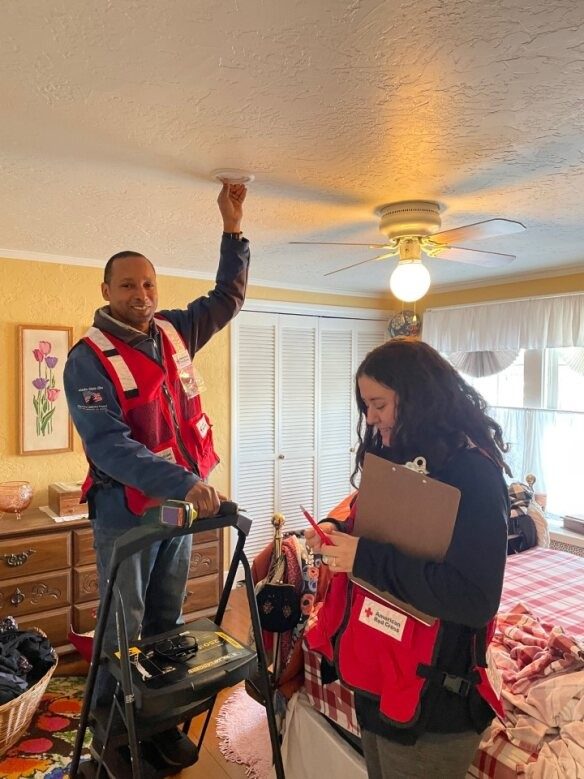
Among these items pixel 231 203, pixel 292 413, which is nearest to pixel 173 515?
pixel 231 203

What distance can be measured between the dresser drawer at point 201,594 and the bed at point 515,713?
1647mm

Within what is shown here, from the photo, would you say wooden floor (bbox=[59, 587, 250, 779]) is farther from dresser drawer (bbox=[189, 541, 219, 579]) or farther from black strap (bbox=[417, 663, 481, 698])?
black strap (bbox=[417, 663, 481, 698])

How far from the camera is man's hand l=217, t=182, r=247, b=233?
201 cm

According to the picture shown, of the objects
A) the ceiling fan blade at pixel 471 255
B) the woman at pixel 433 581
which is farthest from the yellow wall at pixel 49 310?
the woman at pixel 433 581

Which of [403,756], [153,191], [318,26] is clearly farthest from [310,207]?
[403,756]

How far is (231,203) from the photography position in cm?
201

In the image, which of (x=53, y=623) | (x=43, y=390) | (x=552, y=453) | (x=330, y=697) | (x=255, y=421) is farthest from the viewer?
(x=255, y=421)

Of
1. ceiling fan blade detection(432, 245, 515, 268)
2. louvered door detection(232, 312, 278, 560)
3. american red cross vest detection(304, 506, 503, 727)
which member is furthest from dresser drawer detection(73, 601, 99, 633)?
ceiling fan blade detection(432, 245, 515, 268)

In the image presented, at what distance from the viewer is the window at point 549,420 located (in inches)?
156

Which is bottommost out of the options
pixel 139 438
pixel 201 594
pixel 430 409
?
pixel 201 594

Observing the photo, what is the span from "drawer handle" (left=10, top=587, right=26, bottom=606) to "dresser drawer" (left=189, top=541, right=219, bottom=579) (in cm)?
100

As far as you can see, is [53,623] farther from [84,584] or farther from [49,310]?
[49,310]

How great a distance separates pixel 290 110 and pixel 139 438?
982 mm

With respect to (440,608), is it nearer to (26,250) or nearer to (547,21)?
(547,21)
